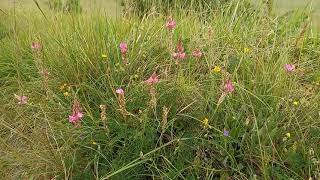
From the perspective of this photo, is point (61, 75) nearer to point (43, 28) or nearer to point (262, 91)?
point (43, 28)

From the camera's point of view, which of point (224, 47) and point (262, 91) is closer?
point (262, 91)

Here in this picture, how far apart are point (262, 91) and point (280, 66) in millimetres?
171

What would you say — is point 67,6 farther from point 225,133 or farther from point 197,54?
point 225,133

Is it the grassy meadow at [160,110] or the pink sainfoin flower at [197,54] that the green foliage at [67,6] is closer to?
the grassy meadow at [160,110]

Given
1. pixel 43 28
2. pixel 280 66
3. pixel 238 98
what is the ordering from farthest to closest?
pixel 43 28 < pixel 280 66 < pixel 238 98

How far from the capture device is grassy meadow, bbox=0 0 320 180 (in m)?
1.54

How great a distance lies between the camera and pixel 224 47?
81.4 inches

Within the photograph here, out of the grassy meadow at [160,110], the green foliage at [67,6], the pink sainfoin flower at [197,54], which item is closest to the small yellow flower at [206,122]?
the grassy meadow at [160,110]

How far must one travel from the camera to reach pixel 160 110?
1701 millimetres

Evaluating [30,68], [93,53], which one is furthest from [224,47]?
[30,68]

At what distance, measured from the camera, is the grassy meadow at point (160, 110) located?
154 cm

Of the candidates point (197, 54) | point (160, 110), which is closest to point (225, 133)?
point (160, 110)

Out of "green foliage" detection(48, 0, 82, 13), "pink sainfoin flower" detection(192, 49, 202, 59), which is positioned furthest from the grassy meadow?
"green foliage" detection(48, 0, 82, 13)

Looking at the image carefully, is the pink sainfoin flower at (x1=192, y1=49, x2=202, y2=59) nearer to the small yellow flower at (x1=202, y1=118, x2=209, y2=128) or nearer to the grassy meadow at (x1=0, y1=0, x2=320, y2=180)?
the grassy meadow at (x1=0, y1=0, x2=320, y2=180)
